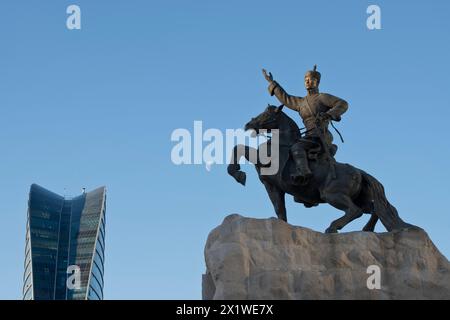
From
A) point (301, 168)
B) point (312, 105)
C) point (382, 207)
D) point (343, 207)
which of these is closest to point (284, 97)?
point (312, 105)

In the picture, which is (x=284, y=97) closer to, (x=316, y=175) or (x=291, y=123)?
(x=291, y=123)

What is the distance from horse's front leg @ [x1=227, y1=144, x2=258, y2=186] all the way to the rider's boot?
82 centimetres

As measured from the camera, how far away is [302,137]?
16.6 metres

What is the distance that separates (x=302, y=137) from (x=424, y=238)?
3.29m

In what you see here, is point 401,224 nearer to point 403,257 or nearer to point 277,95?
point 403,257

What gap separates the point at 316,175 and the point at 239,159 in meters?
1.59

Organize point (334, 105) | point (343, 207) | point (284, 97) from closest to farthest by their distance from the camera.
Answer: point (343, 207) → point (334, 105) → point (284, 97)

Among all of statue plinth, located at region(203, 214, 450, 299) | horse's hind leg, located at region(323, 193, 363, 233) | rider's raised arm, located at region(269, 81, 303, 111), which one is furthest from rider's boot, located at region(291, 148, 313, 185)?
rider's raised arm, located at region(269, 81, 303, 111)

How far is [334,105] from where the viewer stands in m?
17.2

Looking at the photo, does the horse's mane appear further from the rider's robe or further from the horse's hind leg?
the horse's hind leg

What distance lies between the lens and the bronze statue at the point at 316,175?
15930 mm

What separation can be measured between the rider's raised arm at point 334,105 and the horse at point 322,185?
0.96m

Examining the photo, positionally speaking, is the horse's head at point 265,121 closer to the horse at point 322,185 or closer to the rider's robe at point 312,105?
the horse at point 322,185
